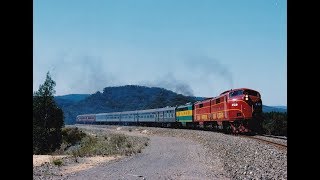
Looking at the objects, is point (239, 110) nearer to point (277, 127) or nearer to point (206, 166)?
point (206, 166)

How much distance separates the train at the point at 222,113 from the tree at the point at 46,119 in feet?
70.7

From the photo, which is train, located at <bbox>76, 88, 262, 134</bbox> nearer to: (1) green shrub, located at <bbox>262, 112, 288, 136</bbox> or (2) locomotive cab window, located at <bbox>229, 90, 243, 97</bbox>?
(2) locomotive cab window, located at <bbox>229, 90, 243, 97</bbox>

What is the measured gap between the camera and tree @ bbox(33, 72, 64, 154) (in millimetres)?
70625

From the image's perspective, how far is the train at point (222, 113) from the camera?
28.3 meters

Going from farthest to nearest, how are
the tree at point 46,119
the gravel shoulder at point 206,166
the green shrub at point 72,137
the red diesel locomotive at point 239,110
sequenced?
the tree at point 46,119 < the green shrub at point 72,137 < the red diesel locomotive at point 239,110 < the gravel shoulder at point 206,166

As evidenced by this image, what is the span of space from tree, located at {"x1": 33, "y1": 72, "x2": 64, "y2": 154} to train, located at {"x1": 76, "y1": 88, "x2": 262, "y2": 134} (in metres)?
21.5

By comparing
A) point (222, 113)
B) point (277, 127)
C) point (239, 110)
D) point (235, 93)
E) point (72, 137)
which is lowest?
point (72, 137)

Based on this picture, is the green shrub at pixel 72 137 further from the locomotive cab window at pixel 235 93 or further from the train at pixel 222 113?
the locomotive cab window at pixel 235 93

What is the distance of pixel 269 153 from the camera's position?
17.6 metres

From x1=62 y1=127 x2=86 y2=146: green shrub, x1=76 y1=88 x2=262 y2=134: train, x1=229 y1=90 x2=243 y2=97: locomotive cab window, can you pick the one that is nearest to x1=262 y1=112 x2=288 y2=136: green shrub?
x1=76 y1=88 x2=262 y2=134: train

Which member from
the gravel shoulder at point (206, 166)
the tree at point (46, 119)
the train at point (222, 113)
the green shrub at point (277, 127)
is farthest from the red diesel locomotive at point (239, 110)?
the tree at point (46, 119)

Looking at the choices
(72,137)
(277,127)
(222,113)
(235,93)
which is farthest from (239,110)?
(72,137)

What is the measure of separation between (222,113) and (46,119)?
52.0 metres

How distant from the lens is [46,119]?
76188 mm
